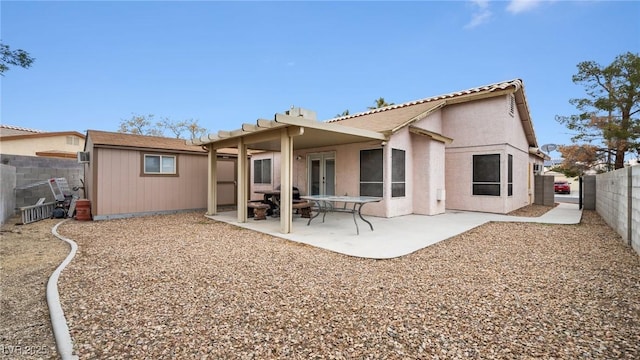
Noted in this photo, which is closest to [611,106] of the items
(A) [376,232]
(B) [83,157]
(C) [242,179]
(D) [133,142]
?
(A) [376,232]

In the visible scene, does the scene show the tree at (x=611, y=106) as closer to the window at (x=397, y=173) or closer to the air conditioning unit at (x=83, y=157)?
the window at (x=397, y=173)

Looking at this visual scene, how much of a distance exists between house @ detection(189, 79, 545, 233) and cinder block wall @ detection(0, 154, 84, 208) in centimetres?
700

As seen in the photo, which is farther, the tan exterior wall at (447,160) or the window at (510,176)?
the window at (510,176)

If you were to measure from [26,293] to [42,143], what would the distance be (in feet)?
72.0

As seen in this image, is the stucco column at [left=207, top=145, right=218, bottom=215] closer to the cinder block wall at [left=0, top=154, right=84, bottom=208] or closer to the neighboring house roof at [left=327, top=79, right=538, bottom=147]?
the neighboring house roof at [left=327, top=79, right=538, bottom=147]

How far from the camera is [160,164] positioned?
10133 mm

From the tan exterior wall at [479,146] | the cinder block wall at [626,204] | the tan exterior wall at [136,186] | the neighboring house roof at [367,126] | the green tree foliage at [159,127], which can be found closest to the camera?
the cinder block wall at [626,204]

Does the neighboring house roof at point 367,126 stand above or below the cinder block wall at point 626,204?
above

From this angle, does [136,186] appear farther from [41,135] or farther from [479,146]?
[41,135]

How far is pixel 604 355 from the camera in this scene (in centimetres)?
202

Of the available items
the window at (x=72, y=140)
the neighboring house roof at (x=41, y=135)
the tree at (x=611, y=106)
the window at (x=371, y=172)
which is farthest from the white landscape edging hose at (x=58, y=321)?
the window at (x=72, y=140)

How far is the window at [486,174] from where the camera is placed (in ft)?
33.3

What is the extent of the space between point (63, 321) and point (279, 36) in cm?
1466

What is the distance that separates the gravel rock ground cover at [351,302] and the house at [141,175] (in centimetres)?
453
